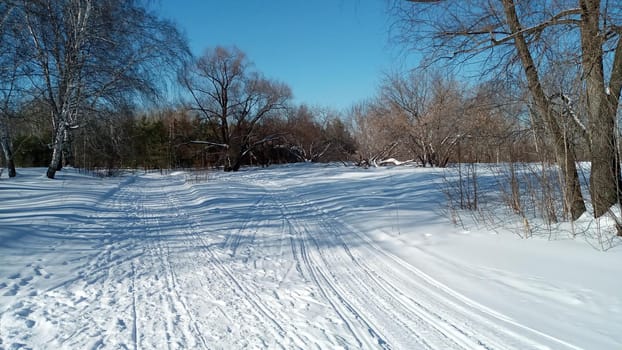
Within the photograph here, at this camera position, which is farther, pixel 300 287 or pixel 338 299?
pixel 300 287

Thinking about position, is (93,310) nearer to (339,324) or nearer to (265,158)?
(339,324)

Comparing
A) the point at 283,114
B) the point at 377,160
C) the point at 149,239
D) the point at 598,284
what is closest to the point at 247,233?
the point at 149,239

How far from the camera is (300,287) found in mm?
4086

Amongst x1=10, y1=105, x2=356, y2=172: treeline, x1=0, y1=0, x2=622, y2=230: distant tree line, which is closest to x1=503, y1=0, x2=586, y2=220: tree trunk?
x1=0, y1=0, x2=622, y2=230: distant tree line

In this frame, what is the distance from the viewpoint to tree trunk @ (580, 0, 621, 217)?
521cm

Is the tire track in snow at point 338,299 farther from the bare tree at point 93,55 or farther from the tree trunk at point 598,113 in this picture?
the bare tree at point 93,55

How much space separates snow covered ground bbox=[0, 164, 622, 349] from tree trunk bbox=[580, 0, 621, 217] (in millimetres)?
1060

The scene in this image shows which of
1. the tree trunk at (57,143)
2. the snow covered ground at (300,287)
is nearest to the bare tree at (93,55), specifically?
the tree trunk at (57,143)

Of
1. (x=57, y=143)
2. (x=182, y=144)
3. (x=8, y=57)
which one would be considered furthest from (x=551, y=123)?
(x=182, y=144)

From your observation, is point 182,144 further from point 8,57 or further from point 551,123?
point 551,123

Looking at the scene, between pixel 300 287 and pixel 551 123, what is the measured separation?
5.53 m

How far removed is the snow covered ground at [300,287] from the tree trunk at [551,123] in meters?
1.12

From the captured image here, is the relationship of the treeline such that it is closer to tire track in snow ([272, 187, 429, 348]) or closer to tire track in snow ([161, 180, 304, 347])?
tire track in snow ([161, 180, 304, 347])

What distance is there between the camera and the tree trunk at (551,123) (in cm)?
602
